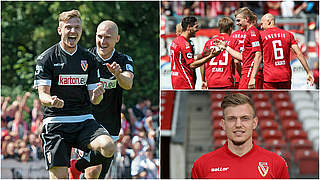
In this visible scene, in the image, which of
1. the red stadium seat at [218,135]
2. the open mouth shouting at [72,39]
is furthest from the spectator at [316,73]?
the red stadium seat at [218,135]

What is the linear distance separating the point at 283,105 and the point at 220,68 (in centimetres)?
1075

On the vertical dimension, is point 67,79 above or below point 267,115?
above

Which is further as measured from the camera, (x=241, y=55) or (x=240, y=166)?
(x=241, y=55)

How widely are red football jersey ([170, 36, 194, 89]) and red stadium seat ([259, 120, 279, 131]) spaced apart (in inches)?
375

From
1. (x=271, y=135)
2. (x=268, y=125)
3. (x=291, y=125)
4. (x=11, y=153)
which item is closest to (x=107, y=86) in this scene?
(x=11, y=153)

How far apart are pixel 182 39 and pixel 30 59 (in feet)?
24.0

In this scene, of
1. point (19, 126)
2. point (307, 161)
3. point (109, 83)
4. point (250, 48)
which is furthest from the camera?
point (307, 161)

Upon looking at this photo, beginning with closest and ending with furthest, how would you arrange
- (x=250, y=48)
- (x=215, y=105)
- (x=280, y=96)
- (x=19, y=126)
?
(x=250, y=48) < (x=19, y=126) < (x=215, y=105) < (x=280, y=96)

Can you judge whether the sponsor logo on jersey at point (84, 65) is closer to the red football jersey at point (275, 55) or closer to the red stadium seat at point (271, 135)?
the red football jersey at point (275, 55)

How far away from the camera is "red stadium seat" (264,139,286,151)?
564 inches

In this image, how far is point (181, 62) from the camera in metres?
6.83

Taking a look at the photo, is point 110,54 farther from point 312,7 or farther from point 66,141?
point 312,7

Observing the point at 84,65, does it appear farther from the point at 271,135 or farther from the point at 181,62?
the point at 271,135

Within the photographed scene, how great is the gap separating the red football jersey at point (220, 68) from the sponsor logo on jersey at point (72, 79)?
1936 mm
